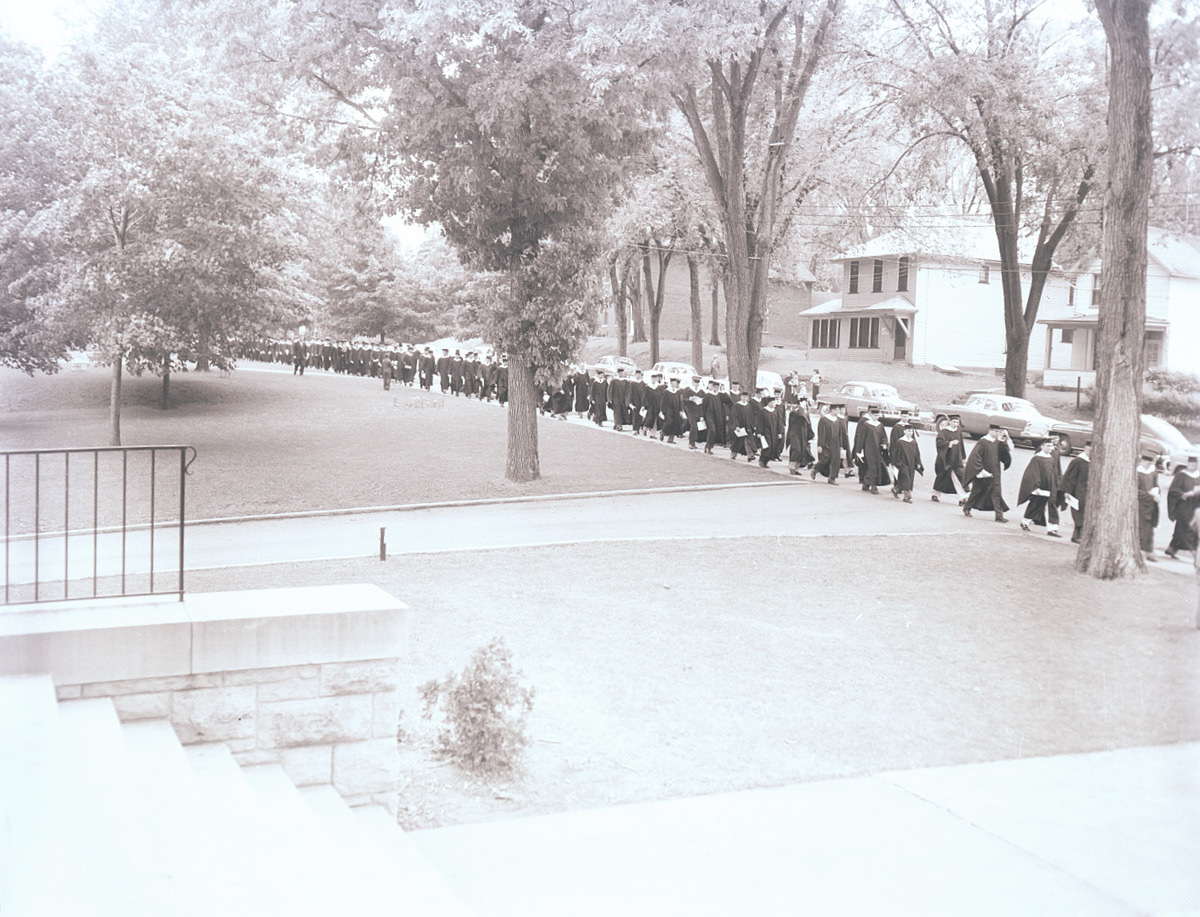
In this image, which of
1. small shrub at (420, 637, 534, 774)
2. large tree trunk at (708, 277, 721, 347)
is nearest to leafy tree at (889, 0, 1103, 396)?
small shrub at (420, 637, 534, 774)

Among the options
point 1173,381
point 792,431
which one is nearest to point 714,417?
point 792,431

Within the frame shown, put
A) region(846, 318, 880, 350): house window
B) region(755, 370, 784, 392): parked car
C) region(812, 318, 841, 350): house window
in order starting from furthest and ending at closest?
1. region(755, 370, 784, 392): parked car
2. region(812, 318, 841, 350): house window
3. region(846, 318, 880, 350): house window

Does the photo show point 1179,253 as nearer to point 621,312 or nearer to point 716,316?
point 716,316

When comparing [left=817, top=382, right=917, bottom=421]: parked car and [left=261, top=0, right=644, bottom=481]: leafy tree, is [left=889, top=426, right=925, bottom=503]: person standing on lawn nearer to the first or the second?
[left=817, top=382, right=917, bottom=421]: parked car

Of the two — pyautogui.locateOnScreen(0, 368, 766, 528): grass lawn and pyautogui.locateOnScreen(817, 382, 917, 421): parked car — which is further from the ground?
pyautogui.locateOnScreen(817, 382, 917, 421): parked car

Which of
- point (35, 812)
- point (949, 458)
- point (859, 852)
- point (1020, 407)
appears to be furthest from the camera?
point (949, 458)

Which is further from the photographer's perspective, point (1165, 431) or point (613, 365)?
point (613, 365)

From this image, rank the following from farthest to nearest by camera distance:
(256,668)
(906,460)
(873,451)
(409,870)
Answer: (873,451) < (906,460) < (256,668) < (409,870)
